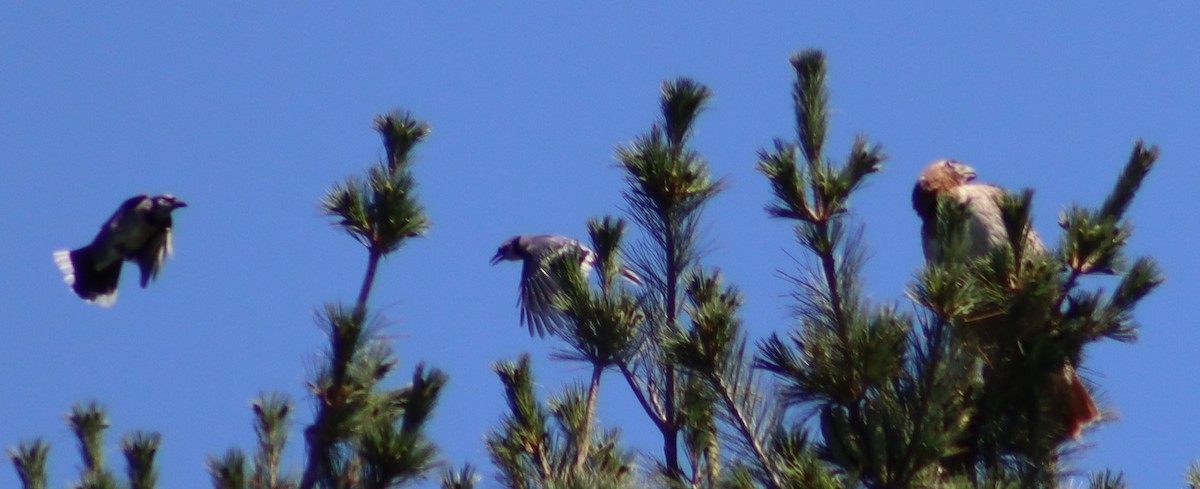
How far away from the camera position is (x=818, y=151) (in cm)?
373

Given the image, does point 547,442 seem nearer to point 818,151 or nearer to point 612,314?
point 612,314

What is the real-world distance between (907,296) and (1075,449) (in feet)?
2.94

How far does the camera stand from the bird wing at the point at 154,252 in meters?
7.04

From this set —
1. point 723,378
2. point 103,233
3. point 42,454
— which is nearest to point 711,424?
point 723,378

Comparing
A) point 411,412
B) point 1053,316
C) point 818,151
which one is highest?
point 818,151

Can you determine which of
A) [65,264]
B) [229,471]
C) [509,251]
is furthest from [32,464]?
[509,251]

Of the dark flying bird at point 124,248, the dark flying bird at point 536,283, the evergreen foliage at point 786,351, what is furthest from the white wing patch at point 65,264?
the evergreen foliage at point 786,351

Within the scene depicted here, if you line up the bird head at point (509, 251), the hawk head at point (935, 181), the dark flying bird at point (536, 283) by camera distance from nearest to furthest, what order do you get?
the hawk head at point (935, 181) → the dark flying bird at point (536, 283) → the bird head at point (509, 251)

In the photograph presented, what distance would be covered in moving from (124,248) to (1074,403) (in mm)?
4438

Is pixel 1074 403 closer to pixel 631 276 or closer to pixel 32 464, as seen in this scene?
pixel 631 276

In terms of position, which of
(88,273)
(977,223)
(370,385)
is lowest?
(370,385)

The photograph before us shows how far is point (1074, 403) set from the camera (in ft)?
13.5

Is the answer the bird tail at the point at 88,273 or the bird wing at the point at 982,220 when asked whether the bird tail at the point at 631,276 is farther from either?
the bird tail at the point at 88,273

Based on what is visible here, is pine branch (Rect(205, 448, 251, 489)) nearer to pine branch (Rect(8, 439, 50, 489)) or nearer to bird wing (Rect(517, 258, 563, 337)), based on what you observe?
pine branch (Rect(8, 439, 50, 489))
